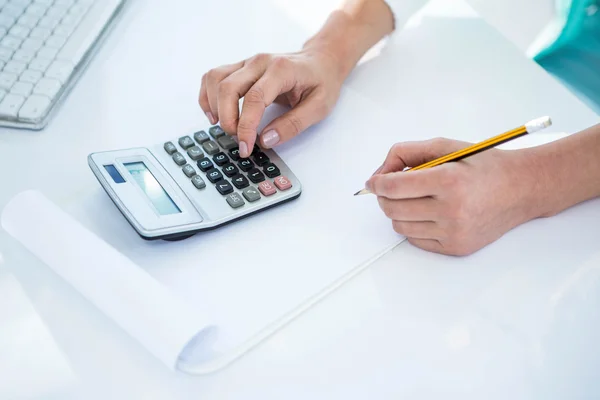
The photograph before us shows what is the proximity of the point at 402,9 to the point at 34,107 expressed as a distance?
0.46 m

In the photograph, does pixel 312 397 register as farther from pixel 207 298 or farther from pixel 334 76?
pixel 334 76

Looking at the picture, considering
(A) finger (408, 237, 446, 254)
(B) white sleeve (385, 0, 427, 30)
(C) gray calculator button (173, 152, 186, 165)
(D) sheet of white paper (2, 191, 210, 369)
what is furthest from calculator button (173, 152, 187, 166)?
(B) white sleeve (385, 0, 427, 30)

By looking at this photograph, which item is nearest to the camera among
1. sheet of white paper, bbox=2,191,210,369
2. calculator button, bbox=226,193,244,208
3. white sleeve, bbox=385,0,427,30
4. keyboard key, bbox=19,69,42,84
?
sheet of white paper, bbox=2,191,210,369

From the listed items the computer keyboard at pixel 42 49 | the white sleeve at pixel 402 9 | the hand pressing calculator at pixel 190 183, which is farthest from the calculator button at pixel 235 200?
the white sleeve at pixel 402 9

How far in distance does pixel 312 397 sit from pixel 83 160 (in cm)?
32

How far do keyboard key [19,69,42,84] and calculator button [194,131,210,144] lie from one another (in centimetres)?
18

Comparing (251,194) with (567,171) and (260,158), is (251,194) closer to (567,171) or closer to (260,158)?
(260,158)

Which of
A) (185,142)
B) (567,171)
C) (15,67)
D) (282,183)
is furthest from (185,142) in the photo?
(567,171)

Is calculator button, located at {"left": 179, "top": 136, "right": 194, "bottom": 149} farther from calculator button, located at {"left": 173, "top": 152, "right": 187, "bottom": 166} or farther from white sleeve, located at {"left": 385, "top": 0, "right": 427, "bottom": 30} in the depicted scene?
white sleeve, located at {"left": 385, "top": 0, "right": 427, "bottom": 30}

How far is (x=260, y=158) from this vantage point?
545mm

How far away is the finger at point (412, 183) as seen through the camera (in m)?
0.46

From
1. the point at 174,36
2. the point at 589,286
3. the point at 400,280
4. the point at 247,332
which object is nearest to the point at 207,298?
the point at 247,332

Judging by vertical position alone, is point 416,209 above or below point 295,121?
below

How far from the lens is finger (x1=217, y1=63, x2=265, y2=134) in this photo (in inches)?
21.6
